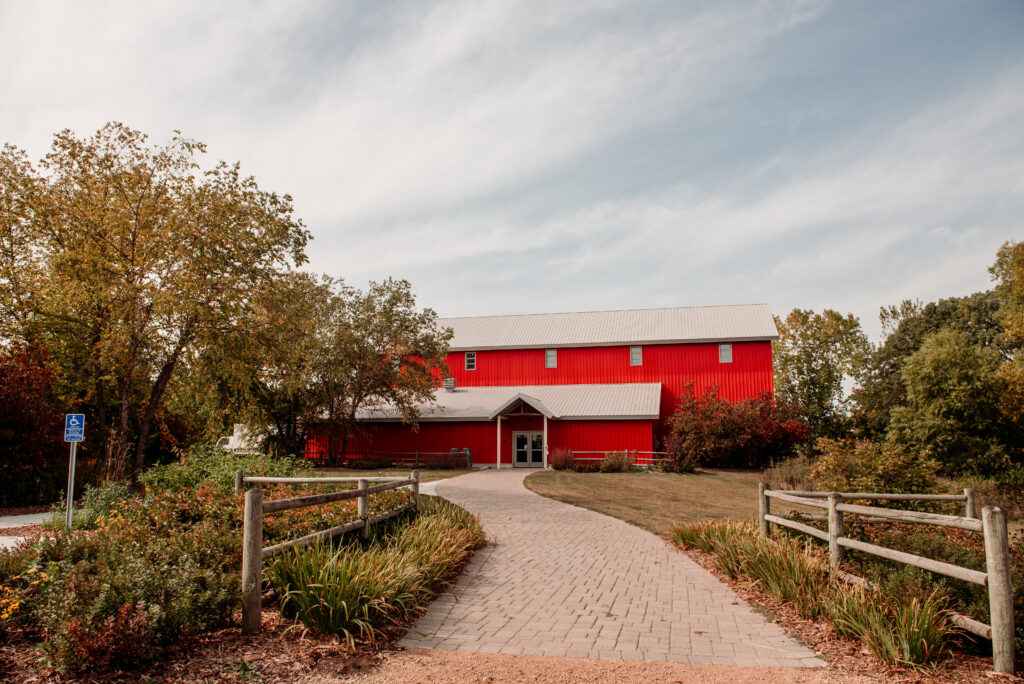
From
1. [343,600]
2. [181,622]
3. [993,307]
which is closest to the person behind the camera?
[181,622]

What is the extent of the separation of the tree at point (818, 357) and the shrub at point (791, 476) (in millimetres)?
23436

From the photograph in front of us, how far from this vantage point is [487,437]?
1315 inches

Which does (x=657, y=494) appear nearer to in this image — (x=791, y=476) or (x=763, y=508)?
(x=791, y=476)

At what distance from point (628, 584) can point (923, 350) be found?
2688cm

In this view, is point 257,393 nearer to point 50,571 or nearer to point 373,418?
point 373,418

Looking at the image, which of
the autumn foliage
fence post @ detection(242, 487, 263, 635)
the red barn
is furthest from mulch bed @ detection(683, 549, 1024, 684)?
the red barn

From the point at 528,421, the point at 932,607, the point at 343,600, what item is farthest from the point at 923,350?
the point at 343,600

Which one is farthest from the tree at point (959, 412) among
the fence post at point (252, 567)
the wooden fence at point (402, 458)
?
the fence post at point (252, 567)

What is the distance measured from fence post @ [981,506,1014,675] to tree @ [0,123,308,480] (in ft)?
52.8

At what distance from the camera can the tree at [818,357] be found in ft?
158

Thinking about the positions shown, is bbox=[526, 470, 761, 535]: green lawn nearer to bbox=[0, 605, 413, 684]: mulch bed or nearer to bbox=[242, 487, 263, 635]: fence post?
bbox=[0, 605, 413, 684]: mulch bed

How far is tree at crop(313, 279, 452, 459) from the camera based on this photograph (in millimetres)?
29984

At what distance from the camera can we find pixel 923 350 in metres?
29.4

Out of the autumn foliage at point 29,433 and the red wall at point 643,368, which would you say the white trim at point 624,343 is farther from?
the autumn foliage at point 29,433
